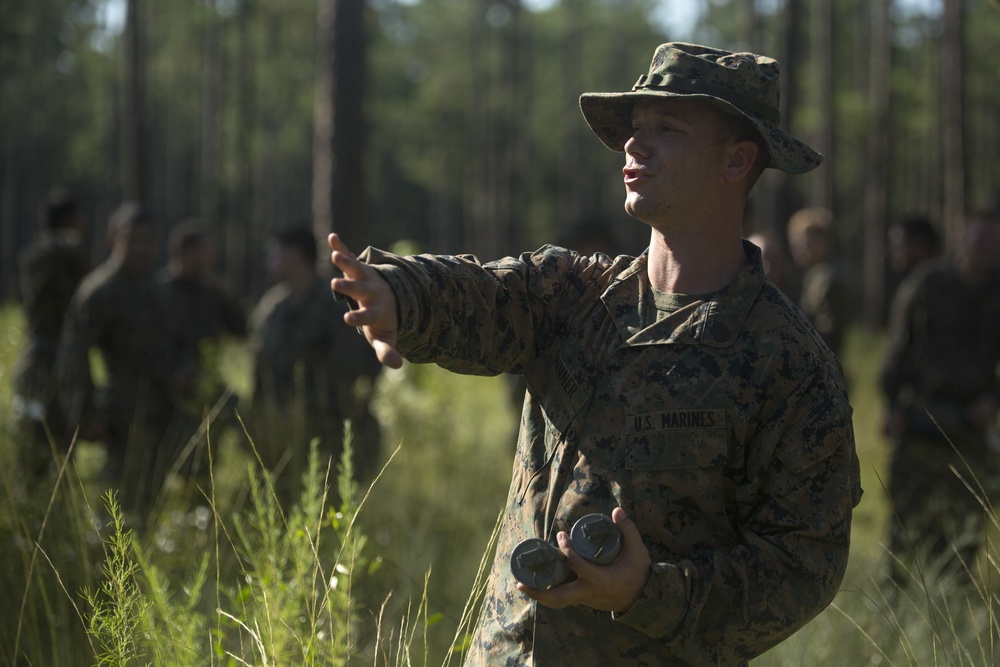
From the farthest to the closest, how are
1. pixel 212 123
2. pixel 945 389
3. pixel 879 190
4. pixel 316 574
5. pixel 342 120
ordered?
pixel 212 123 → pixel 879 190 → pixel 342 120 → pixel 945 389 → pixel 316 574

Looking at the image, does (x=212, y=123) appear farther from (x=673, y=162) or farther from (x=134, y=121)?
(x=673, y=162)

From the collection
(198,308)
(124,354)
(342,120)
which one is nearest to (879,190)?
(342,120)

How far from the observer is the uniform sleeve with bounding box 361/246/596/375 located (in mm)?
2266

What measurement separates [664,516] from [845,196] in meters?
48.2

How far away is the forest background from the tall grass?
0.03 metres

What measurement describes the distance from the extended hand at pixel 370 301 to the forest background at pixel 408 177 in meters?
0.61

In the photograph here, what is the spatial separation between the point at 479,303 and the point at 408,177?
49.3m

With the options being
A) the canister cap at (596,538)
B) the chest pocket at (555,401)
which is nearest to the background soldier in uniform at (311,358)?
the chest pocket at (555,401)

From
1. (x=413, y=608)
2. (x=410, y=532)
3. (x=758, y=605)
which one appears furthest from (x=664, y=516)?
(x=410, y=532)

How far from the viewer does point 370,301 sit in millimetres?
2074

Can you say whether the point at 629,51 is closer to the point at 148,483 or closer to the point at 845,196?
the point at 845,196

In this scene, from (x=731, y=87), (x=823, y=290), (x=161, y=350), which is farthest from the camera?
(x=823, y=290)

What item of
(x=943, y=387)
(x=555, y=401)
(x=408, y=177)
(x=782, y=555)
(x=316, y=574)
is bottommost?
(x=408, y=177)

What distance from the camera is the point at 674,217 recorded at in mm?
2434
